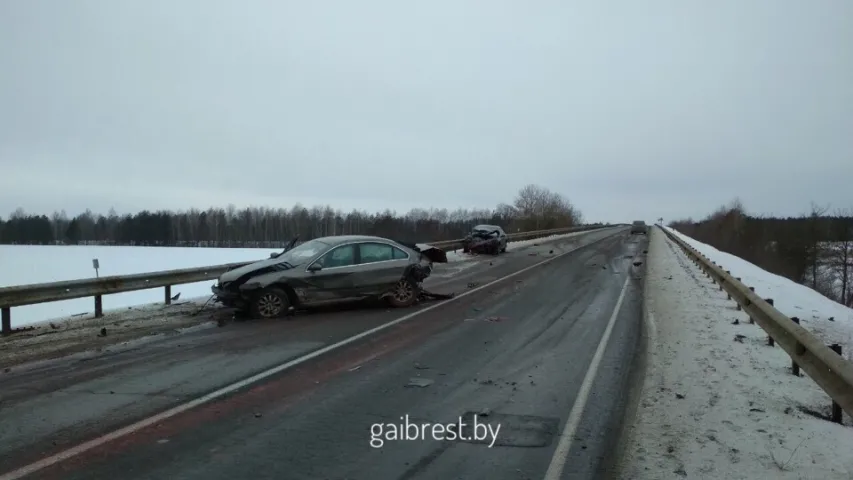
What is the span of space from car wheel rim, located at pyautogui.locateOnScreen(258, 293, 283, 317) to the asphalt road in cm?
59

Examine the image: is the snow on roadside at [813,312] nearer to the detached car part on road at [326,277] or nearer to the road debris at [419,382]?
the road debris at [419,382]

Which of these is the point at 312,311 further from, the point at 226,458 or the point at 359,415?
the point at 226,458

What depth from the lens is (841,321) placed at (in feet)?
41.7

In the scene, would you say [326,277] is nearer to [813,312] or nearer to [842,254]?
[813,312]

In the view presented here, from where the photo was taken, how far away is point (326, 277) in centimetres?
1221

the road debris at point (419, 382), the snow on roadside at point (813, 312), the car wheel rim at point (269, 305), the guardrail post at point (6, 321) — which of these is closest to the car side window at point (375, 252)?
the car wheel rim at point (269, 305)

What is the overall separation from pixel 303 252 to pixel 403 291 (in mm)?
2431

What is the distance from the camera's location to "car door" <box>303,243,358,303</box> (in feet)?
39.5

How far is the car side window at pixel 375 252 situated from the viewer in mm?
12859

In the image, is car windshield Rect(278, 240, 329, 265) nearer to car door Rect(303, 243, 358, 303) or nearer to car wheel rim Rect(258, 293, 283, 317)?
car door Rect(303, 243, 358, 303)

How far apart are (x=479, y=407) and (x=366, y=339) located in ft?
12.4

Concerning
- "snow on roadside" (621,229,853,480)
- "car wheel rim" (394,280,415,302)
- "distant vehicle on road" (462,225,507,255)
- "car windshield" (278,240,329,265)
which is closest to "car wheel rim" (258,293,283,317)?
"car windshield" (278,240,329,265)

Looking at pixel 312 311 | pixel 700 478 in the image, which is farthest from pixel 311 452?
pixel 312 311

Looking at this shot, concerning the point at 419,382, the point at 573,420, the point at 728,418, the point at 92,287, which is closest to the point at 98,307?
the point at 92,287
